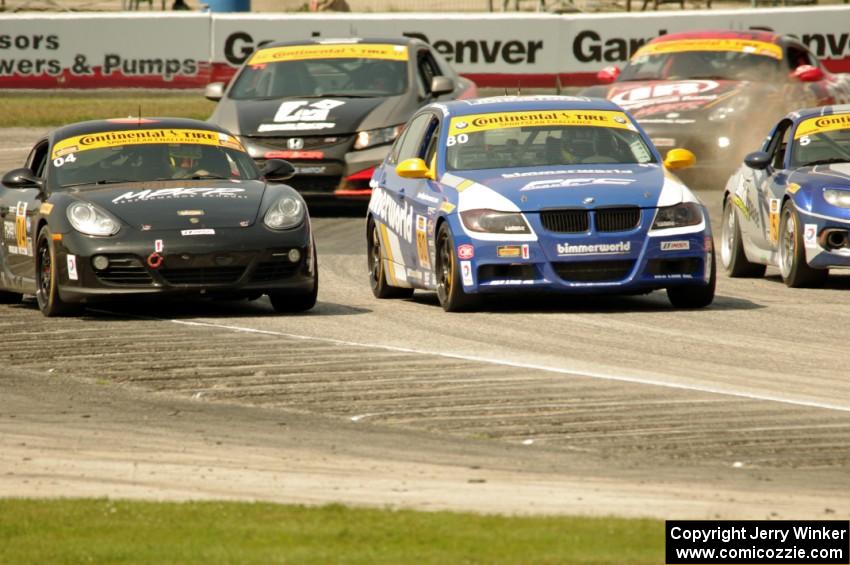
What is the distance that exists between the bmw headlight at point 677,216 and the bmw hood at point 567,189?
0.05 meters

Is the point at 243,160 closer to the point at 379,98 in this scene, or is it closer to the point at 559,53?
the point at 379,98

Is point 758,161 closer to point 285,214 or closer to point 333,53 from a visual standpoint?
point 285,214

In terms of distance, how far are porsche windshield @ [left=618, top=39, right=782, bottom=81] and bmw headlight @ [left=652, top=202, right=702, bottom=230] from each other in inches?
421

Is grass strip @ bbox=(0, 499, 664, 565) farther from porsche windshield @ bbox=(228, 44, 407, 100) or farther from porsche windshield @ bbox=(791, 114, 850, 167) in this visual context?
porsche windshield @ bbox=(228, 44, 407, 100)

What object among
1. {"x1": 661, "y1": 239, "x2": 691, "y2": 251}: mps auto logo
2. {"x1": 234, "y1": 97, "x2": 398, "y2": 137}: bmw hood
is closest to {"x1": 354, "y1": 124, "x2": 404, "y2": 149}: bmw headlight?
{"x1": 234, "y1": 97, "x2": 398, "y2": 137}: bmw hood

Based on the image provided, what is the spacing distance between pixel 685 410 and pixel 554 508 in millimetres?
2403

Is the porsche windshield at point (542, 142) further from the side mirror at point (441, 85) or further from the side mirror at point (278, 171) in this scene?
the side mirror at point (441, 85)

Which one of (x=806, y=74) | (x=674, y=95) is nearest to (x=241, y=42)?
(x=674, y=95)

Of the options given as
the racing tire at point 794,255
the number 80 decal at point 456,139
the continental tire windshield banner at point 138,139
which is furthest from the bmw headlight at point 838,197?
the continental tire windshield banner at point 138,139

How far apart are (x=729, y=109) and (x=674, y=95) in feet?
2.32

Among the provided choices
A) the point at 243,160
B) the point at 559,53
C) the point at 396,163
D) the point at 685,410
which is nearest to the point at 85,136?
the point at 243,160

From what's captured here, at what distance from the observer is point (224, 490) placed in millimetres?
7988

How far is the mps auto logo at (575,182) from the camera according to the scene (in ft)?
45.1

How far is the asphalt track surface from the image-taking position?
8.05 meters
